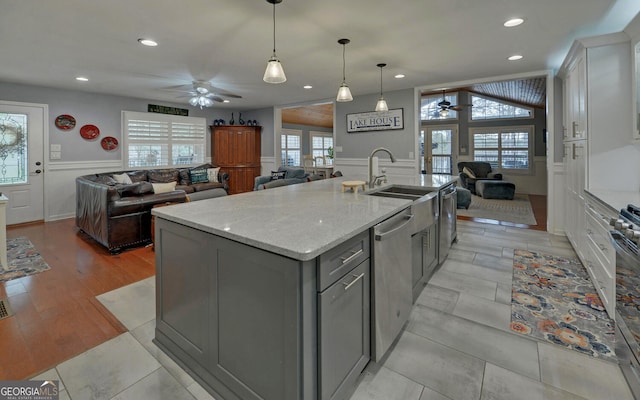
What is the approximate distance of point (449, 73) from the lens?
4.59 metres

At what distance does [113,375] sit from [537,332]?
2.67 meters

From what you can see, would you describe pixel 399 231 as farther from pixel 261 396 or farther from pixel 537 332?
pixel 537 332

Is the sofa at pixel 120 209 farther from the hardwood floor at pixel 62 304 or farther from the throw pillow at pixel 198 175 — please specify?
the throw pillow at pixel 198 175

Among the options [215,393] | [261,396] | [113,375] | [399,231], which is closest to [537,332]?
[399,231]

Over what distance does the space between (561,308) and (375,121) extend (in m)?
4.54

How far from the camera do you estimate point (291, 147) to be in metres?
10.6

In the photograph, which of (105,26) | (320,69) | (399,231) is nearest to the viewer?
(399,231)

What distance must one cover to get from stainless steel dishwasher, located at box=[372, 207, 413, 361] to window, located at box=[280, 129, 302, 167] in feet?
28.6

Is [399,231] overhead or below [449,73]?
below

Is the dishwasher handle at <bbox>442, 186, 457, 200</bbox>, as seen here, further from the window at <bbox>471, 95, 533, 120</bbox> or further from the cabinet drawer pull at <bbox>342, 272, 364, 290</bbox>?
the window at <bbox>471, 95, 533, 120</bbox>

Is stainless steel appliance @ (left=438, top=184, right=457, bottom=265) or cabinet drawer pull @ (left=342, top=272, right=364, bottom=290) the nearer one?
cabinet drawer pull @ (left=342, top=272, right=364, bottom=290)

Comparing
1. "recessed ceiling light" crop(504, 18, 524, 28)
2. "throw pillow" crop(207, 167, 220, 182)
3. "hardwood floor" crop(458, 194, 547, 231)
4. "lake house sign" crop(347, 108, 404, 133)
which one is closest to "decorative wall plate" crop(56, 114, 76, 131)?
"throw pillow" crop(207, 167, 220, 182)

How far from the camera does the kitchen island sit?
3.89 ft

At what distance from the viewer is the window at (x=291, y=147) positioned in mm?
10391
